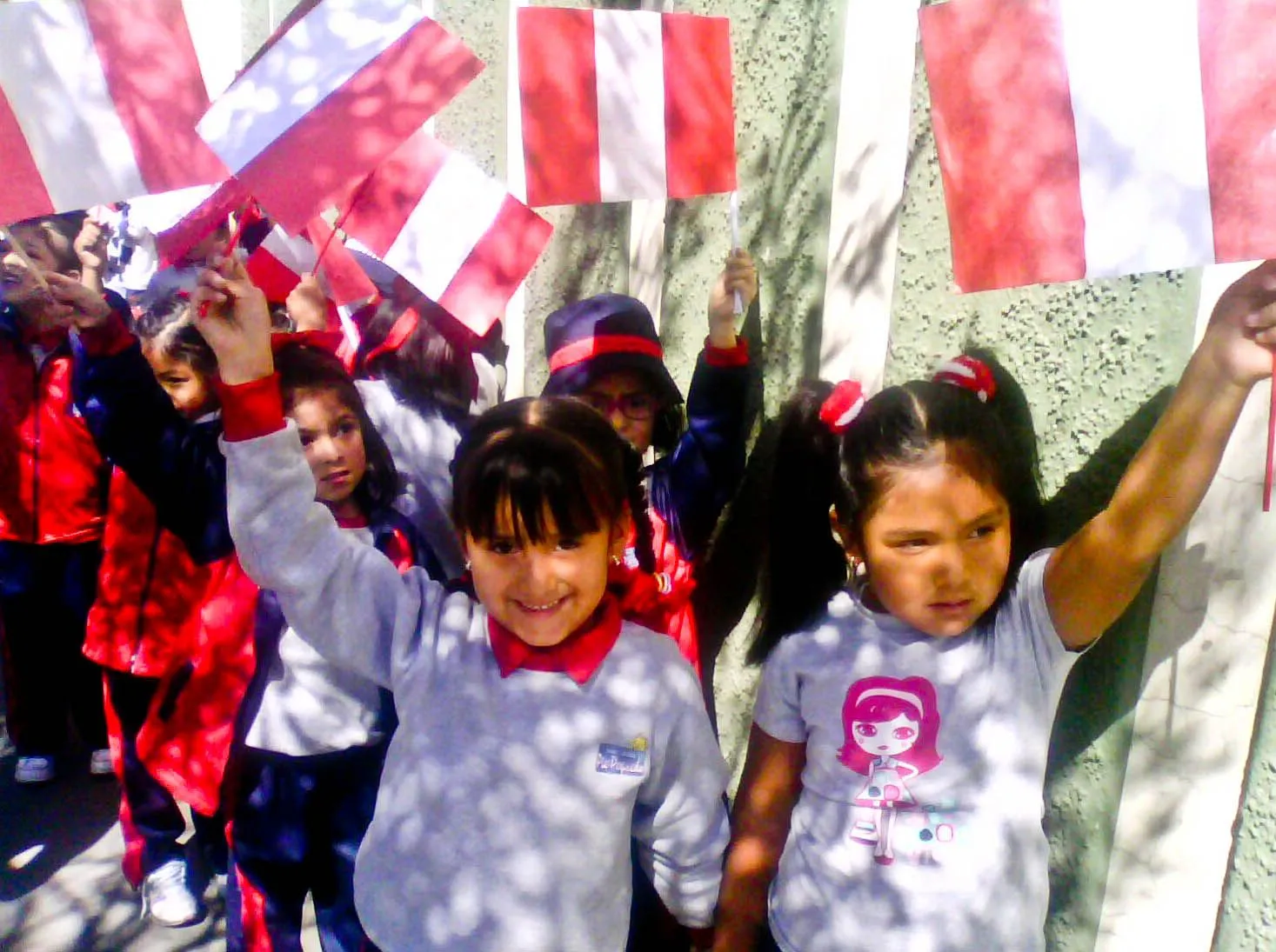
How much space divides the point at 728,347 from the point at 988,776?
1.09 m

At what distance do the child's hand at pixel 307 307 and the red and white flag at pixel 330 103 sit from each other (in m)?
1.57

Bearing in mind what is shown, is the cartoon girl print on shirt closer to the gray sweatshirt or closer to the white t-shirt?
the white t-shirt

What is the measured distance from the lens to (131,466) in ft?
7.28

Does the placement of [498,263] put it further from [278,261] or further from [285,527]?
[278,261]

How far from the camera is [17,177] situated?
5.95 ft

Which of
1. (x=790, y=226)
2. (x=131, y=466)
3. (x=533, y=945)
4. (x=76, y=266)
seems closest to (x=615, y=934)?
(x=533, y=945)

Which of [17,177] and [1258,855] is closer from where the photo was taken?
[1258,855]

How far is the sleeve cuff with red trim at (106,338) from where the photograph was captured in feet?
6.95

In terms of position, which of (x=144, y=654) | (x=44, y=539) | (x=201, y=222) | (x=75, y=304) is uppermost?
(x=201, y=222)

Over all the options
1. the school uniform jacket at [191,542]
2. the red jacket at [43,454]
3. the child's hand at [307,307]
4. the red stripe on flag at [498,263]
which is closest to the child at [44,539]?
the red jacket at [43,454]

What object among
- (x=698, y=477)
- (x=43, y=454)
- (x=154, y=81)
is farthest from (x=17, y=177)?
(x=43, y=454)

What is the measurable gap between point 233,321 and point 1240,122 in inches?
53.4

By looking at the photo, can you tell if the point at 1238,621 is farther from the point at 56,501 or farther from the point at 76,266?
the point at 56,501

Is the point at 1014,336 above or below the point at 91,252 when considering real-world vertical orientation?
below
